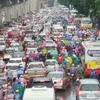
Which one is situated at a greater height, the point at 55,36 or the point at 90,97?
the point at 90,97

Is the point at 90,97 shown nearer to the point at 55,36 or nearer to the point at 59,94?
the point at 59,94

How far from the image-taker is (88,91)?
2289 cm

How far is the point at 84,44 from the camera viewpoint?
3366 centimetres

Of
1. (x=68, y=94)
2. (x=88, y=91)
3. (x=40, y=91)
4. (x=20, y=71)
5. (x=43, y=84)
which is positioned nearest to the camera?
(x=40, y=91)

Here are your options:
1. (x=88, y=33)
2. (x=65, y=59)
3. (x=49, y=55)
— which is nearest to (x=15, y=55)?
(x=49, y=55)

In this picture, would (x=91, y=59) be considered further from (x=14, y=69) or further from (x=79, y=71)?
(x=14, y=69)

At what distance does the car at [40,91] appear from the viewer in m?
21.2

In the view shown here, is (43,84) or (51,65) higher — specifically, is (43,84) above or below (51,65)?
above

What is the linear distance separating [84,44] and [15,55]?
8.16 m

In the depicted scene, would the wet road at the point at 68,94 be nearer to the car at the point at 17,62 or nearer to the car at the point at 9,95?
the car at the point at 9,95

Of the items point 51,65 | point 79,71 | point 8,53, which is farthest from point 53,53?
point 79,71

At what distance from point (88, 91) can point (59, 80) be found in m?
5.16

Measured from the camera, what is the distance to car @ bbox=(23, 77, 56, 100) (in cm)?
2116

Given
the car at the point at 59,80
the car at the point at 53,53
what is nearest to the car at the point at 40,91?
the car at the point at 59,80
